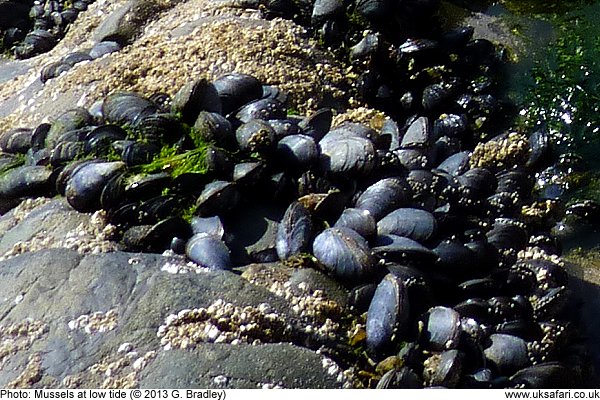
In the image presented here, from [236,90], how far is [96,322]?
1.76 metres

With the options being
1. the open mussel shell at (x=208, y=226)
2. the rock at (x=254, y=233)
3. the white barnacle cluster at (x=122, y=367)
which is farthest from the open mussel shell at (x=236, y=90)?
the white barnacle cluster at (x=122, y=367)

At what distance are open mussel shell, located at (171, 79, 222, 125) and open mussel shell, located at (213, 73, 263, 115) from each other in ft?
0.45

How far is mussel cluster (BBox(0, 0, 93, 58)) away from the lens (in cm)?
689

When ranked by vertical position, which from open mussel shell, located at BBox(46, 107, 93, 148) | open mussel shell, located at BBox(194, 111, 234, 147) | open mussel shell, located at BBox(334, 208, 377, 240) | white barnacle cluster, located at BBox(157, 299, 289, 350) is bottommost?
white barnacle cluster, located at BBox(157, 299, 289, 350)

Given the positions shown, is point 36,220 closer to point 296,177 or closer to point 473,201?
point 296,177

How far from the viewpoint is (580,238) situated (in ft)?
15.3

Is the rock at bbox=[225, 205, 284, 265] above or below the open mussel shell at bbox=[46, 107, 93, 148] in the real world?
below

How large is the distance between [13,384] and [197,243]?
3.30 ft

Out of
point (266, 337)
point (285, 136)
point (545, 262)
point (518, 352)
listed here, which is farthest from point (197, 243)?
point (545, 262)

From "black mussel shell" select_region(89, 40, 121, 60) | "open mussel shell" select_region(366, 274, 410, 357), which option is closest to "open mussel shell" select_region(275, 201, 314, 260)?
"open mussel shell" select_region(366, 274, 410, 357)

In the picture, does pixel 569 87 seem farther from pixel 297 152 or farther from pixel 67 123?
pixel 67 123

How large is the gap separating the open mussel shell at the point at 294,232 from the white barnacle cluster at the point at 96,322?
0.85 m

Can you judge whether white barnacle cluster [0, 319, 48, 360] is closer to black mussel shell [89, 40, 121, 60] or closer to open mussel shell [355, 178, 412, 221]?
open mussel shell [355, 178, 412, 221]

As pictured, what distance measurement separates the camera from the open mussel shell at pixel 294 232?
12.6 feet
